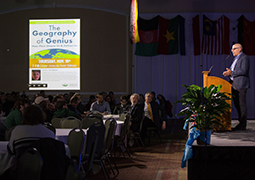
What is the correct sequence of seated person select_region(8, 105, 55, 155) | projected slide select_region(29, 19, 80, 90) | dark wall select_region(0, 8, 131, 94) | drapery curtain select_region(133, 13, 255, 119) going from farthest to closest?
dark wall select_region(0, 8, 131, 94)
drapery curtain select_region(133, 13, 255, 119)
projected slide select_region(29, 19, 80, 90)
seated person select_region(8, 105, 55, 155)

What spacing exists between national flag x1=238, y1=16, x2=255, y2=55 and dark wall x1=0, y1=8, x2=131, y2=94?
4974 millimetres

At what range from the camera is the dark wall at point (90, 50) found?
14266 millimetres

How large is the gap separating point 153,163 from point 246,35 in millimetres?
9684

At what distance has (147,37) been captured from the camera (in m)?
13.8

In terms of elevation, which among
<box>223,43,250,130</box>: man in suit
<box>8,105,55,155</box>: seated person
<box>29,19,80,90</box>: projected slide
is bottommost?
<box>8,105,55,155</box>: seated person

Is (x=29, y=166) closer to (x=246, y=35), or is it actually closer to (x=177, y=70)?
(x=177, y=70)

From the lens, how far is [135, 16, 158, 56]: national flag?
543 inches

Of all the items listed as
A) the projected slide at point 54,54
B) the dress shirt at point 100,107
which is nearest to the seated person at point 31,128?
the dress shirt at point 100,107

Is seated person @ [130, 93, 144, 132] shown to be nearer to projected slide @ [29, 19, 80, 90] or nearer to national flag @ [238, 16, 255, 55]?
projected slide @ [29, 19, 80, 90]

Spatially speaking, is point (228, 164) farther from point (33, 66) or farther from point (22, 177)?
point (33, 66)

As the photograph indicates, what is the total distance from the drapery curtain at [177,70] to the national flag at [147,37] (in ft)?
1.53

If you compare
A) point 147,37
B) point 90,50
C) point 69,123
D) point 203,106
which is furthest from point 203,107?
point 90,50

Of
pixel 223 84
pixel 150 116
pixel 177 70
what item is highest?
pixel 177 70

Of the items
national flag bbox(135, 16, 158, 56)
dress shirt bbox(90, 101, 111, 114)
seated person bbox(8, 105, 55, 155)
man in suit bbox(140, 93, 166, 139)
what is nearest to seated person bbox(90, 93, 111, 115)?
dress shirt bbox(90, 101, 111, 114)
